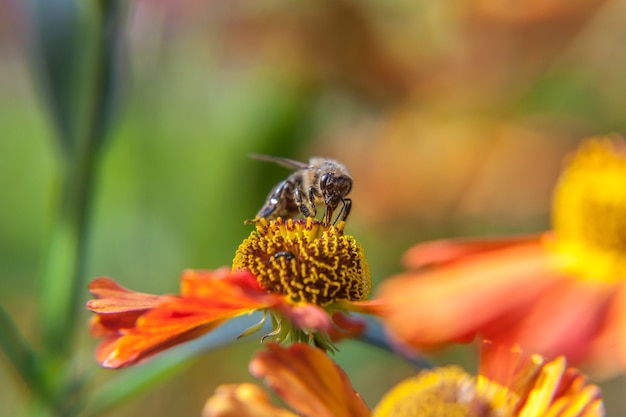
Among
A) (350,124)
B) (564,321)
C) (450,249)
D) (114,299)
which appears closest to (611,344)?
(564,321)

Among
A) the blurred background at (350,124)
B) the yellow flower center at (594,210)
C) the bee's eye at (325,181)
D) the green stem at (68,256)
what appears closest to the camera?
the bee's eye at (325,181)

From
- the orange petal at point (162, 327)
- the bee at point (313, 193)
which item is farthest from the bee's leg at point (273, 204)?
the orange petal at point (162, 327)

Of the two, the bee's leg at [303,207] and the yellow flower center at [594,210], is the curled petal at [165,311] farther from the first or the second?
the yellow flower center at [594,210]

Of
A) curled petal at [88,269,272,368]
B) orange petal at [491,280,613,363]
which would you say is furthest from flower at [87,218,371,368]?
orange petal at [491,280,613,363]

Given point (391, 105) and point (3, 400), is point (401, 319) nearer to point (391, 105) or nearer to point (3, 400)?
point (391, 105)

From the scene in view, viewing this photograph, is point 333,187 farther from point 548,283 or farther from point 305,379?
point 548,283

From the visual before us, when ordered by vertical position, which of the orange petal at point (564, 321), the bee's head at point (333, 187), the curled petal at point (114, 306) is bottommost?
the orange petal at point (564, 321)

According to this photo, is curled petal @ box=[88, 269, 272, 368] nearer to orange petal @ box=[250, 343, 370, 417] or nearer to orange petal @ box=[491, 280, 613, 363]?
orange petal @ box=[250, 343, 370, 417]
